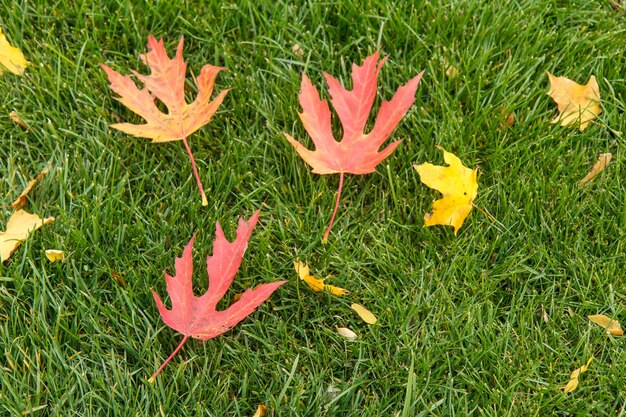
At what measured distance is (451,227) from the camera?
7.15ft

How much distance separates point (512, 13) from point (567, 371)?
1.25 m

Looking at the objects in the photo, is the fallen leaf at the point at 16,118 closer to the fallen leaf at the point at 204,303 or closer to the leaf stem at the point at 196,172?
the leaf stem at the point at 196,172

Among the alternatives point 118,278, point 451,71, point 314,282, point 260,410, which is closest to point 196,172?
point 118,278

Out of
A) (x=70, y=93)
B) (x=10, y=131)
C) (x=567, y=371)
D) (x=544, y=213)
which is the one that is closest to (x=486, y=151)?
(x=544, y=213)

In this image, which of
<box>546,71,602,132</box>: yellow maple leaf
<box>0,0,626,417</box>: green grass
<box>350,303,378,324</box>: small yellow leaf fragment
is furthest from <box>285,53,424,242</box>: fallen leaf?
<box>546,71,602,132</box>: yellow maple leaf

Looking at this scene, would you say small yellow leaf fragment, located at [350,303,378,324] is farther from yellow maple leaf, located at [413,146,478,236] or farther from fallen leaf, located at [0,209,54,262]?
fallen leaf, located at [0,209,54,262]

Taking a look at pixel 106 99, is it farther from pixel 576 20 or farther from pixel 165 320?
pixel 576 20

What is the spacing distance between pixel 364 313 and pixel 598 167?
889 millimetres

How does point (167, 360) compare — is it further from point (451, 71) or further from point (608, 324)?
point (451, 71)

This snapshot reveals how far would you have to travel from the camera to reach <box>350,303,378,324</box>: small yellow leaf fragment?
80.0 inches

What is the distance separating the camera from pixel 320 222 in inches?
86.7

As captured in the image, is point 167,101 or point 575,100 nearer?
point 167,101

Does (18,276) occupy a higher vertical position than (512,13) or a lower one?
lower

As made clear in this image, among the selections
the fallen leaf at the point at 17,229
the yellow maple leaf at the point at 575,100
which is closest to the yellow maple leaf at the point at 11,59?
the fallen leaf at the point at 17,229
